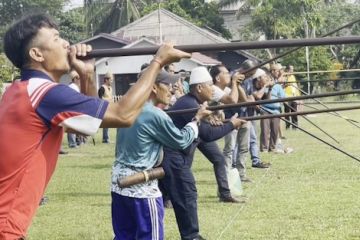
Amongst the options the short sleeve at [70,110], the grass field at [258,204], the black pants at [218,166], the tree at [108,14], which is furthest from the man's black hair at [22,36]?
the tree at [108,14]

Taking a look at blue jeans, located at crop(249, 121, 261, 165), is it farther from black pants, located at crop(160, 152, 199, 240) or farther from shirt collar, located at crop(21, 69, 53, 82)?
shirt collar, located at crop(21, 69, 53, 82)

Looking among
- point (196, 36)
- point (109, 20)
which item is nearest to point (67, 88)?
point (196, 36)

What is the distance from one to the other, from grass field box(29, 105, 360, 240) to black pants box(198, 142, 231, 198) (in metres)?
0.22

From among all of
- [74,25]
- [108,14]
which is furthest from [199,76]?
[74,25]

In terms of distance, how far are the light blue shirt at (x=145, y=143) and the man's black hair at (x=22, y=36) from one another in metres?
2.26

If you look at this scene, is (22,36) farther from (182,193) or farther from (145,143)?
(182,193)

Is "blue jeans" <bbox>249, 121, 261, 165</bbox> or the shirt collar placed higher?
the shirt collar

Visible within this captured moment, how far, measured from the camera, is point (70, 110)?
10.6ft

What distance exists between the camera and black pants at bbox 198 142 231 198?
952 centimetres

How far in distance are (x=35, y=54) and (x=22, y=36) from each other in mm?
101

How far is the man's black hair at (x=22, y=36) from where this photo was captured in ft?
10.9

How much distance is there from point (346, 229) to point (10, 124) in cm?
523

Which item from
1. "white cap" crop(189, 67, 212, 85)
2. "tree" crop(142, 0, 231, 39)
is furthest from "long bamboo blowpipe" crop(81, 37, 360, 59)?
"tree" crop(142, 0, 231, 39)

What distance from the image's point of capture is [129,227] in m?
5.60
